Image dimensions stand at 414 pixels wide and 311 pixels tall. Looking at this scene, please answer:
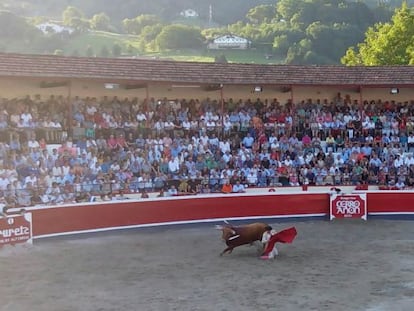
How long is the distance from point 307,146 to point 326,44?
73.4 metres

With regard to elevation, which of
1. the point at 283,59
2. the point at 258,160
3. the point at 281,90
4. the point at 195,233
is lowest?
the point at 195,233

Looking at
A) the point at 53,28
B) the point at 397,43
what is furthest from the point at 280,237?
the point at 53,28

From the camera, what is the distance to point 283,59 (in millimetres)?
98875

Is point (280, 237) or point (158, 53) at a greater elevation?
point (158, 53)

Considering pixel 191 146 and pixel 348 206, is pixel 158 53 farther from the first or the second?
pixel 348 206

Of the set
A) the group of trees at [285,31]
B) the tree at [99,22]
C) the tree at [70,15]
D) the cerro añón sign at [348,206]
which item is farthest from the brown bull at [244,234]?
the tree at [99,22]

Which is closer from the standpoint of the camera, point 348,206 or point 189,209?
point 189,209

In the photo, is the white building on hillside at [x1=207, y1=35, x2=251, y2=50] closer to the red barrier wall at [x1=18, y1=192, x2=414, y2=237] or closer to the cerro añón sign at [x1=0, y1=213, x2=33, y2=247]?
the red barrier wall at [x1=18, y1=192, x2=414, y2=237]

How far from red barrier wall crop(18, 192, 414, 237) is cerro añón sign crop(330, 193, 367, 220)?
221 mm

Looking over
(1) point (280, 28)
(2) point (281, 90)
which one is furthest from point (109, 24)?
(2) point (281, 90)

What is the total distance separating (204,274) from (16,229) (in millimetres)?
5439

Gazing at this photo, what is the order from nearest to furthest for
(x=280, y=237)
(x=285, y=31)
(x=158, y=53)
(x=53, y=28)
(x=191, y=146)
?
(x=280, y=237) < (x=191, y=146) < (x=158, y=53) < (x=285, y=31) < (x=53, y=28)

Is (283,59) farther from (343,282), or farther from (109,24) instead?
(343,282)

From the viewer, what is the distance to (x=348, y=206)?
20.7 m
